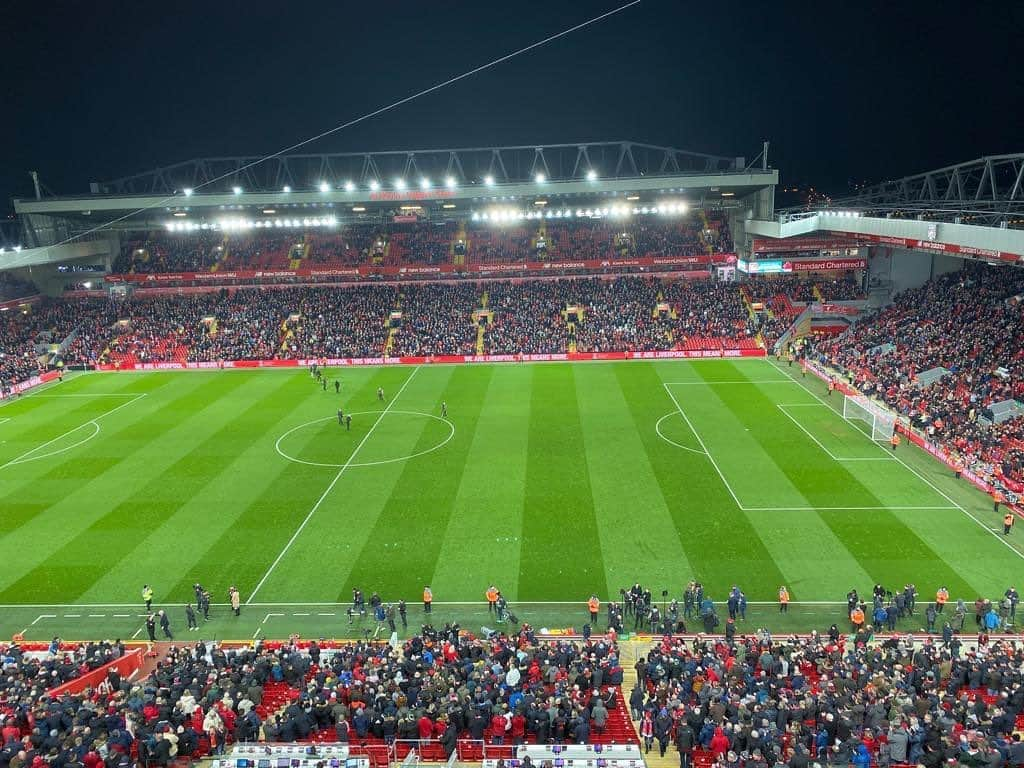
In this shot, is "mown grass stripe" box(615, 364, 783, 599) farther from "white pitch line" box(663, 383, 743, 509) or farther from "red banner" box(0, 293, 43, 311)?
"red banner" box(0, 293, 43, 311)

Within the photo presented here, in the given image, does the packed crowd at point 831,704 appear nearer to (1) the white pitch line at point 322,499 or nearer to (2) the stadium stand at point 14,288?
(1) the white pitch line at point 322,499

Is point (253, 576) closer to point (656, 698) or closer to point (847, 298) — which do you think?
point (656, 698)

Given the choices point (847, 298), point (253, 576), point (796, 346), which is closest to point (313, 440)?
point (253, 576)

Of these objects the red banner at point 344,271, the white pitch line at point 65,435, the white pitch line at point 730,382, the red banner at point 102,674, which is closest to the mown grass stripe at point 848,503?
the white pitch line at point 730,382

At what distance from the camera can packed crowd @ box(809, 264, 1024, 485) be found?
30.3m

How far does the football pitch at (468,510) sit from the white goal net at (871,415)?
2.07ft

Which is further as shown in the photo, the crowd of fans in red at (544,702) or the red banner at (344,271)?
the red banner at (344,271)

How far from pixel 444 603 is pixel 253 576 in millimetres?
6785

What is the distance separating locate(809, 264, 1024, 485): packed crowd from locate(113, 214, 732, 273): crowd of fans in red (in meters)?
19.8

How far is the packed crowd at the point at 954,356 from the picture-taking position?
30.3 m

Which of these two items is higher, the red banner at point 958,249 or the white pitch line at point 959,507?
the red banner at point 958,249

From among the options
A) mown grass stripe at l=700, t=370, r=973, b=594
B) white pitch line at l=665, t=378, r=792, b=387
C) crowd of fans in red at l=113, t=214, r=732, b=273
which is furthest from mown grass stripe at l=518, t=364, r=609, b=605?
crowd of fans in red at l=113, t=214, r=732, b=273

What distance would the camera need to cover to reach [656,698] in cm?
1460

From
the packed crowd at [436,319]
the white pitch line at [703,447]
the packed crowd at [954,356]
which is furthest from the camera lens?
the packed crowd at [436,319]
